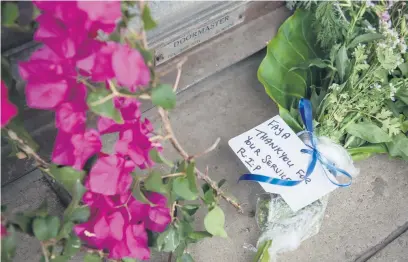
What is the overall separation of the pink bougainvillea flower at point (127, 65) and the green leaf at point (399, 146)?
3.24ft

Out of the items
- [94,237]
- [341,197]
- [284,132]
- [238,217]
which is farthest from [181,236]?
[341,197]

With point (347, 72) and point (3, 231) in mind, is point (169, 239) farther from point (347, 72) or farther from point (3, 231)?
point (347, 72)

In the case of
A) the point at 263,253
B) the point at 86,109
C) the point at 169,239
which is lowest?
the point at 263,253

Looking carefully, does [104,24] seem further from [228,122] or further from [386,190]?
[386,190]

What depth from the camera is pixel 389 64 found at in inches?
57.1

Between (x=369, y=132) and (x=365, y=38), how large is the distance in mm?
266

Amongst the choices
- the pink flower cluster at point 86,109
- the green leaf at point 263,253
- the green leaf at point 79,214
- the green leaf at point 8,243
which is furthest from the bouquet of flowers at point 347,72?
the green leaf at point 8,243

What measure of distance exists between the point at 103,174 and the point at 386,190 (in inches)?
37.5

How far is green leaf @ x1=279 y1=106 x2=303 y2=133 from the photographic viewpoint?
1.56 m

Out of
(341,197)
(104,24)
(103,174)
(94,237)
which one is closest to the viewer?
(104,24)

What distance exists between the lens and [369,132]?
153cm

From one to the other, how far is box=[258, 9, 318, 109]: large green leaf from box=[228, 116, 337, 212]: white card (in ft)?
0.38

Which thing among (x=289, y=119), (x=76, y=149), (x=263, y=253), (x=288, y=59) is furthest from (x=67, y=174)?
(x=288, y=59)

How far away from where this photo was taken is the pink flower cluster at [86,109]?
83 cm
